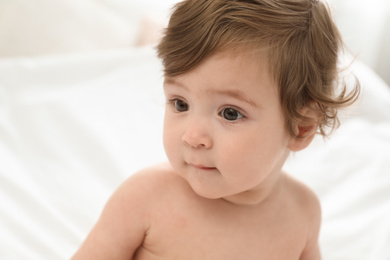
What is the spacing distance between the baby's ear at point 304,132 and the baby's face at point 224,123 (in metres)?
0.05

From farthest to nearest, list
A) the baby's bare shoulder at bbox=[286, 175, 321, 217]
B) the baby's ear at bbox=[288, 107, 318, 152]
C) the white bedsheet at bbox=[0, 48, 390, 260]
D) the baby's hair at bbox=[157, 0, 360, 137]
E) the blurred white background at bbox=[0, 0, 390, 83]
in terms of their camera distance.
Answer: the blurred white background at bbox=[0, 0, 390, 83] < the white bedsheet at bbox=[0, 48, 390, 260] < the baby's bare shoulder at bbox=[286, 175, 321, 217] < the baby's ear at bbox=[288, 107, 318, 152] < the baby's hair at bbox=[157, 0, 360, 137]

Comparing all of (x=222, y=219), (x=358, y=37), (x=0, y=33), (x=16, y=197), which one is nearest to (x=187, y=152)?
(x=222, y=219)

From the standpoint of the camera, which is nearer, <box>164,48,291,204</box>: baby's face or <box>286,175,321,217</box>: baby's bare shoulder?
<box>164,48,291,204</box>: baby's face

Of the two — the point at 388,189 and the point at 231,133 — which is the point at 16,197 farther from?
the point at 388,189

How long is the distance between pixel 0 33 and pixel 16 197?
41.7 inches

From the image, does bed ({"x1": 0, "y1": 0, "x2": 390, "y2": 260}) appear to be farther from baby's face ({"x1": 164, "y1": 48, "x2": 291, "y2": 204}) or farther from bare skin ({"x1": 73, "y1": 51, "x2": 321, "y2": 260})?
baby's face ({"x1": 164, "y1": 48, "x2": 291, "y2": 204})

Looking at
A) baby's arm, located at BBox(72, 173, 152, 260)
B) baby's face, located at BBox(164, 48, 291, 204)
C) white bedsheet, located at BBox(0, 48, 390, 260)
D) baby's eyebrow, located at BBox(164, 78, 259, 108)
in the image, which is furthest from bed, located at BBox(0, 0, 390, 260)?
baby's eyebrow, located at BBox(164, 78, 259, 108)

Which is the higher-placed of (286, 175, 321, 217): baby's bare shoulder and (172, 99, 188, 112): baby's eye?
(286, 175, 321, 217): baby's bare shoulder

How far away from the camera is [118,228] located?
102cm

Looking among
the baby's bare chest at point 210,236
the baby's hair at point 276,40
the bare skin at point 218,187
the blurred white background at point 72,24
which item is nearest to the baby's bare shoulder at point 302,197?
the bare skin at point 218,187

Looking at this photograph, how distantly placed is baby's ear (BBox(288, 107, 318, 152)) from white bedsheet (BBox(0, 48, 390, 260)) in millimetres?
469

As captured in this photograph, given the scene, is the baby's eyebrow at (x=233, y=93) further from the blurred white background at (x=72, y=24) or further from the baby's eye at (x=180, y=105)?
the blurred white background at (x=72, y=24)

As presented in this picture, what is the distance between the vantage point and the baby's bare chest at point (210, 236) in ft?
3.43

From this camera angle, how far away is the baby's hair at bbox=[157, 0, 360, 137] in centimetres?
89
